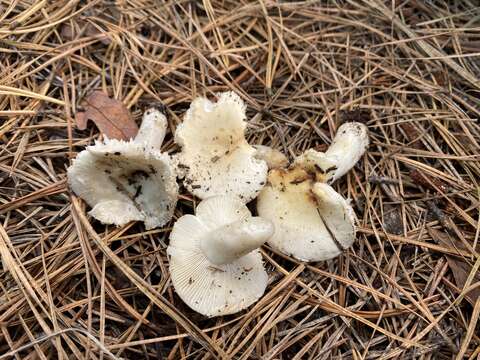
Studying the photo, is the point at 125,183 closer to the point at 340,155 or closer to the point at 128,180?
the point at 128,180

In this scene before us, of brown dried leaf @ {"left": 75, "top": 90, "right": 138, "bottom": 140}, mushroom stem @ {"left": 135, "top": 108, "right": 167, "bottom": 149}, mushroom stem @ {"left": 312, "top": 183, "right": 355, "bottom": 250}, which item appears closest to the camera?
mushroom stem @ {"left": 312, "top": 183, "right": 355, "bottom": 250}

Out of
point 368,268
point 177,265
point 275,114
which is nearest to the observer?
point 177,265

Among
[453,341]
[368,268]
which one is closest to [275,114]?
[368,268]

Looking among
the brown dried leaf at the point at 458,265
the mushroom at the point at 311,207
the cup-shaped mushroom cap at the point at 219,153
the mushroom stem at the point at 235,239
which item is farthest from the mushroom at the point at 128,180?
the brown dried leaf at the point at 458,265

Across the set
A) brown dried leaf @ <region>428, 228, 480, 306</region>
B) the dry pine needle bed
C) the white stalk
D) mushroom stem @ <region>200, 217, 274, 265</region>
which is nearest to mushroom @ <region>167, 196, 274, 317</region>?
mushroom stem @ <region>200, 217, 274, 265</region>

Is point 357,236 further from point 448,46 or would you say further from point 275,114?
point 448,46

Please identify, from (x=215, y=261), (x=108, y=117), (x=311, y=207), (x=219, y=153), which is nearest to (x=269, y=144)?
(x=219, y=153)

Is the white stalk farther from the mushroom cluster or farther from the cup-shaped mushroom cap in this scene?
the cup-shaped mushroom cap
